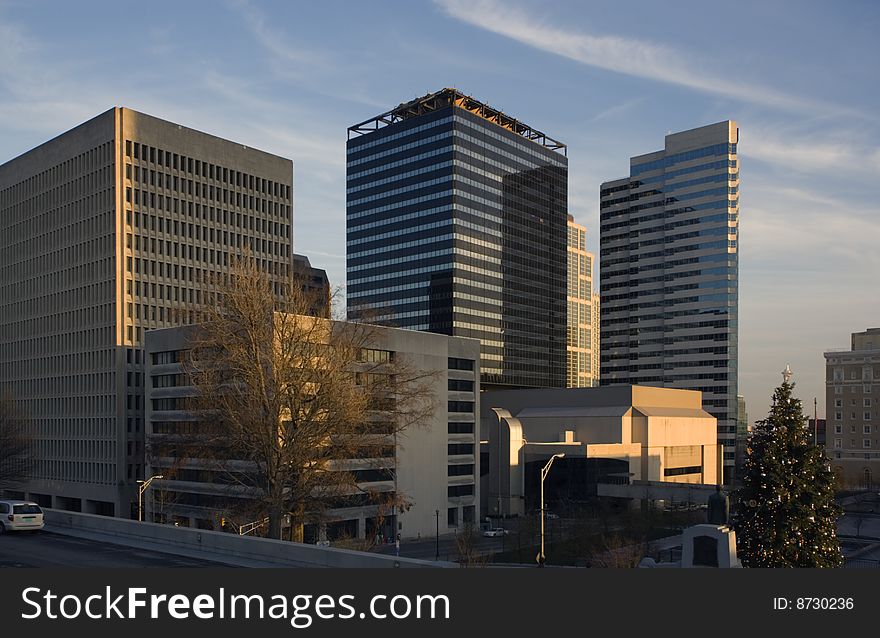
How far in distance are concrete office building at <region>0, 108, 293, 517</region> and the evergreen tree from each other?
8198 cm

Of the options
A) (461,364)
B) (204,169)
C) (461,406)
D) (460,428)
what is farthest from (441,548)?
(204,169)

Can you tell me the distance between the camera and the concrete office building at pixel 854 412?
165 m

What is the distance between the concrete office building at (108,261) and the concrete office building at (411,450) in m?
16.4

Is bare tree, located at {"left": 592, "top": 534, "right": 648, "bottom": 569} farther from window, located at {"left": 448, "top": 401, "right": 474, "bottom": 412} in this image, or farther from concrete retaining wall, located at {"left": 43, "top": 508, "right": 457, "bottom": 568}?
Result: window, located at {"left": 448, "top": 401, "right": 474, "bottom": 412}

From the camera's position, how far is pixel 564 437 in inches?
4803

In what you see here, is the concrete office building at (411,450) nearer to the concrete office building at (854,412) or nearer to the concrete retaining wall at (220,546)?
the concrete retaining wall at (220,546)

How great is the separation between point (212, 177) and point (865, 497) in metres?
120

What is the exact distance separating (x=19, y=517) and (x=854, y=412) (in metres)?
170

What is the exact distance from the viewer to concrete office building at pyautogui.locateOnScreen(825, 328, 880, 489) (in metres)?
165

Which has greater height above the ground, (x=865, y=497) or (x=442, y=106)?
(x=442, y=106)

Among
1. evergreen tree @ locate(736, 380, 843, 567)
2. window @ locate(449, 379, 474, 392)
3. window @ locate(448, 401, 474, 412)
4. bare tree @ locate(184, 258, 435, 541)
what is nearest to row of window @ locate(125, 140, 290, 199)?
window @ locate(449, 379, 474, 392)

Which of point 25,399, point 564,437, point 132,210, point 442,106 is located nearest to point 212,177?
point 132,210

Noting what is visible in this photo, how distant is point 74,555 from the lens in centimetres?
2992

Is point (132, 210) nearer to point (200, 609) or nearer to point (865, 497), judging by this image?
→ point (200, 609)
